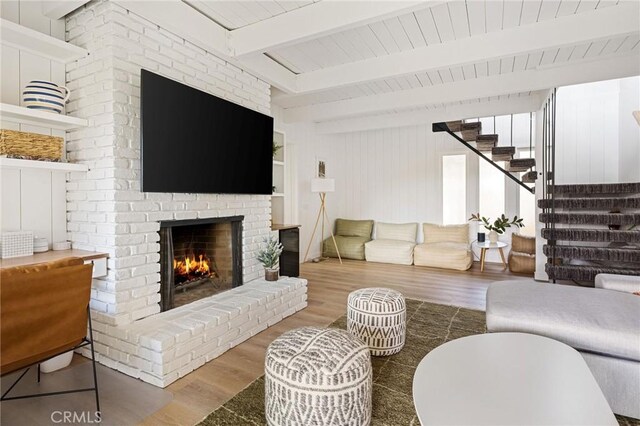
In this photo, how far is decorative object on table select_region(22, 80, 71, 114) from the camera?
84.2 inches

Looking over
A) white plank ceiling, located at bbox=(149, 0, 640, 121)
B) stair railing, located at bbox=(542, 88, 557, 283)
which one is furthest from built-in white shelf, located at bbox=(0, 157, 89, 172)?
stair railing, located at bbox=(542, 88, 557, 283)

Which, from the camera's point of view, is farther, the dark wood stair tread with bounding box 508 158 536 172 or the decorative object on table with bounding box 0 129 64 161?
A: the dark wood stair tread with bounding box 508 158 536 172

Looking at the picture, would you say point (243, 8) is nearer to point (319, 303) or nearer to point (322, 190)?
point (319, 303)

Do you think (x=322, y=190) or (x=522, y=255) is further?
(x=322, y=190)

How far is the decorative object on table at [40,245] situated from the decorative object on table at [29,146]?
57 centimetres

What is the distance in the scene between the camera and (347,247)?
6.41 m

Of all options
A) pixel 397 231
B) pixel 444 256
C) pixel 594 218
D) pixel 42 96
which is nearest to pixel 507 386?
pixel 42 96

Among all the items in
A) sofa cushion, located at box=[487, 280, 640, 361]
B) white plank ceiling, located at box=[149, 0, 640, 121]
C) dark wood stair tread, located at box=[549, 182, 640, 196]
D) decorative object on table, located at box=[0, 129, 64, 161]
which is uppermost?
white plank ceiling, located at box=[149, 0, 640, 121]

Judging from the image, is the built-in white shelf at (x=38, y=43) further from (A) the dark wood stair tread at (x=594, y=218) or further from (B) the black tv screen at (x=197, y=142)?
(A) the dark wood stair tread at (x=594, y=218)

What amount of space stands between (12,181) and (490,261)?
6462 mm

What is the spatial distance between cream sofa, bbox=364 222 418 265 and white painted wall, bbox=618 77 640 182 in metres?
3.19

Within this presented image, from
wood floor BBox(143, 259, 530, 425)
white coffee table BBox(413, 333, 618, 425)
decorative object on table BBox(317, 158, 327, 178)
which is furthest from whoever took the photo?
decorative object on table BBox(317, 158, 327, 178)

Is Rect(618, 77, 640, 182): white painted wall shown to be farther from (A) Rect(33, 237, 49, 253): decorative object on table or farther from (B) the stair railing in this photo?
(A) Rect(33, 237, 49, 253): decorative object on table

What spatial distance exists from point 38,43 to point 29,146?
0.72 metres
